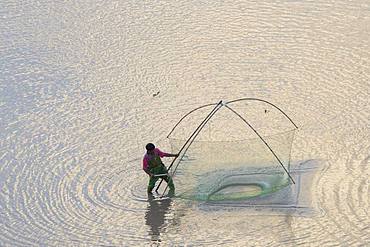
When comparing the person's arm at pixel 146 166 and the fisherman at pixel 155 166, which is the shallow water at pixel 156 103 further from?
the person's arm at pixel 146 166

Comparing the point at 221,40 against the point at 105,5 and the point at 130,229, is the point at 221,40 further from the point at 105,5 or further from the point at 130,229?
the point at 130,229

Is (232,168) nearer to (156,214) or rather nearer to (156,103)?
(156,214)

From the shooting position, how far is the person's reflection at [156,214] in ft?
28.4

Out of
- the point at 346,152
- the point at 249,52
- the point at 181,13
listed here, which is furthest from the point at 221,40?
the point at 346,152

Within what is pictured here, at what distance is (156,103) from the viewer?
441 inches

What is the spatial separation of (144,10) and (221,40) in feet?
7.45

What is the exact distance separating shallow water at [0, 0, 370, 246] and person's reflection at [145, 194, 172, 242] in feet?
0.05

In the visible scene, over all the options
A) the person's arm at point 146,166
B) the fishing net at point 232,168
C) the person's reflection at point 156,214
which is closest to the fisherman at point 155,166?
the person's arm at point 146,166

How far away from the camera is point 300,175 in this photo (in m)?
9.07

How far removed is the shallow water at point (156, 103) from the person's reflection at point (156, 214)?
0.01 metres

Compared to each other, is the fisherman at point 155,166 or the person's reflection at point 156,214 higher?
the fisherman at point 155,166

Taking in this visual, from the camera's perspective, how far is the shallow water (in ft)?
28.2

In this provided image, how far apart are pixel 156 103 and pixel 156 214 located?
8.82 feet

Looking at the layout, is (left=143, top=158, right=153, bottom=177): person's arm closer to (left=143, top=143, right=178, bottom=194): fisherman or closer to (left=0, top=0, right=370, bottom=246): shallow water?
(left=143, top=143, right=178, bottom=194): fisherman
